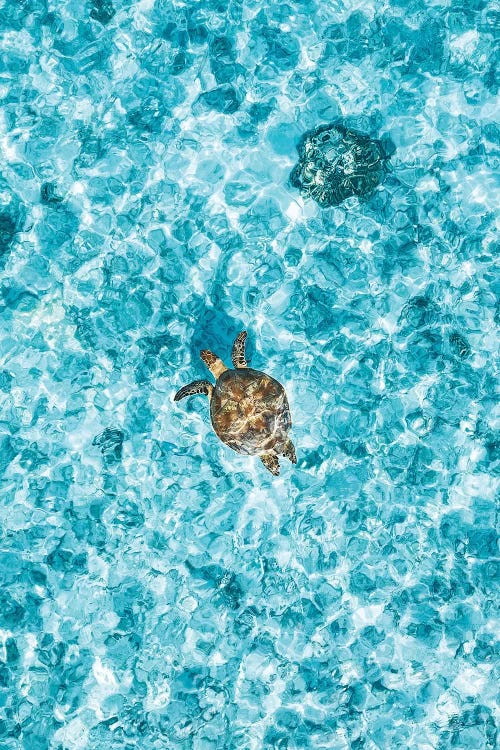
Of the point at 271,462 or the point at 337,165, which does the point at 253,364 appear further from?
the point at 337,165

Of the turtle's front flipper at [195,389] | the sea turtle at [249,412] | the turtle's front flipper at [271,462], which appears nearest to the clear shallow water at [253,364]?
the turtle's front flipper at [271,462]

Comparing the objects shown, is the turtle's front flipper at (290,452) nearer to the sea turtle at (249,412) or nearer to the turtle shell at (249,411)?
the sea turtle at (249,412)

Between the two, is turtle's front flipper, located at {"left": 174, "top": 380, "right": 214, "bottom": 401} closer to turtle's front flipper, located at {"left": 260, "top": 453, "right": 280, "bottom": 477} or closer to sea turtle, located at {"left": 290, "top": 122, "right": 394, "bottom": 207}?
turtle's front flipper, located at {"left": 260, "top": 453, "right": 280, "bottom": 477}

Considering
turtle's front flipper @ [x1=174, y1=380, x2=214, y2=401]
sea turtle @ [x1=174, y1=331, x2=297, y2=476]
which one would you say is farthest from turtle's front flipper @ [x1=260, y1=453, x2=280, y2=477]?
turtle's front flipper @ [x1=174, y1=380, x2=214, y2=401]

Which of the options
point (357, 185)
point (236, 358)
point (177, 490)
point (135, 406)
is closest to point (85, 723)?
point (177, 490)

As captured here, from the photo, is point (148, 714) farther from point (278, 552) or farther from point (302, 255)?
point (302, 255)

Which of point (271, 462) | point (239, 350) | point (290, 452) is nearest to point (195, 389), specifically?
point (239, 350)
